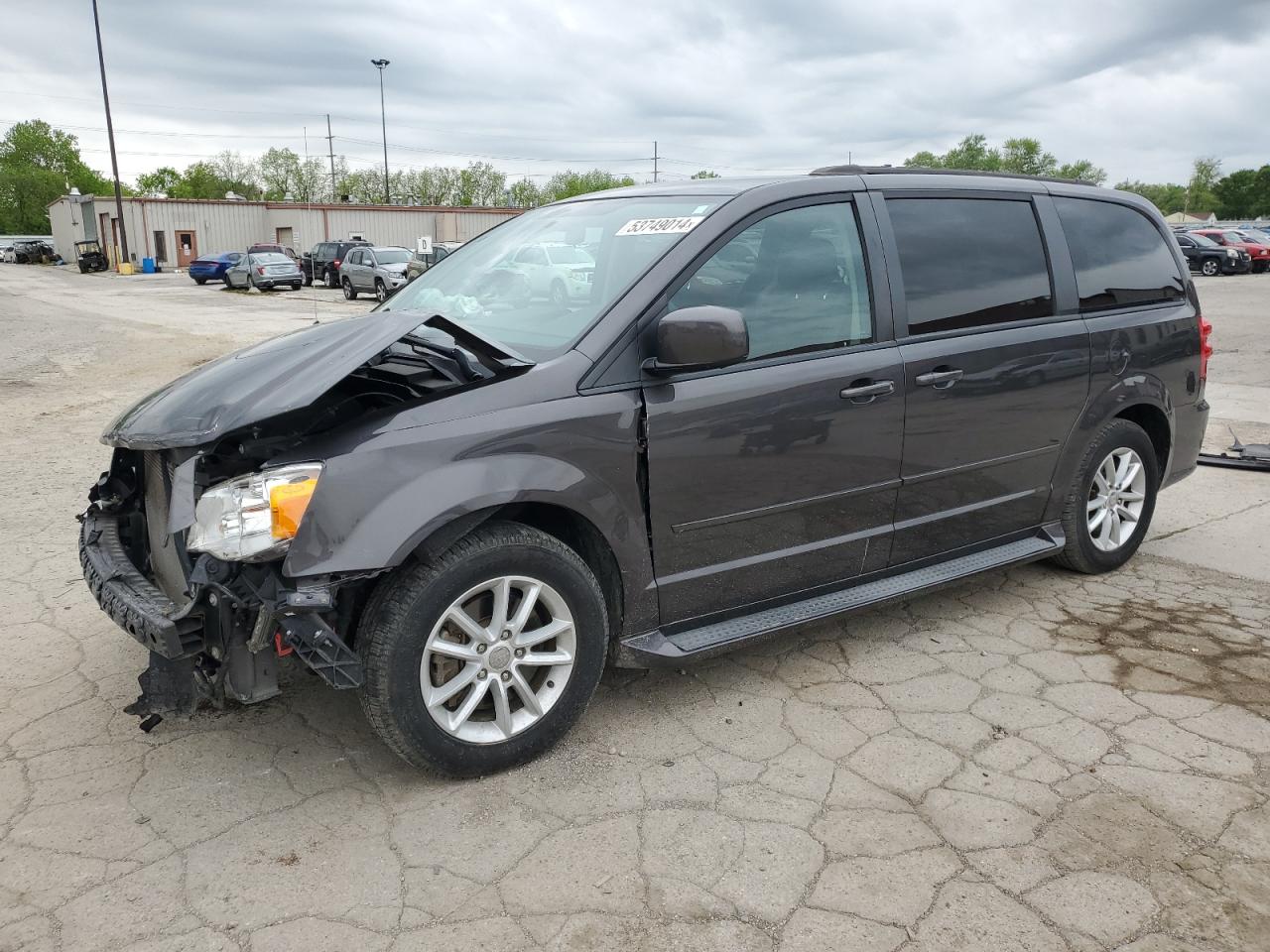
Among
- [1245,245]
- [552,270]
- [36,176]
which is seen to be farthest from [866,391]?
[36,176]

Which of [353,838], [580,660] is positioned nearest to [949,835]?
[580,660]

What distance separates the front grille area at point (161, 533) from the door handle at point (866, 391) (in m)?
2.24

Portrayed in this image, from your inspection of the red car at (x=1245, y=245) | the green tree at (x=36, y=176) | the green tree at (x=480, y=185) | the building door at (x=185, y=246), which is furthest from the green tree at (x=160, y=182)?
the red car at (x=1245, y=245)

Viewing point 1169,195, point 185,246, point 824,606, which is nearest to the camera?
point 824,606

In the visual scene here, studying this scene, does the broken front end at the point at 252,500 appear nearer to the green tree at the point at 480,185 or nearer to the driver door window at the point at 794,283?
the driver door window at the point at 794,283

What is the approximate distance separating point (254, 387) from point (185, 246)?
5627cm

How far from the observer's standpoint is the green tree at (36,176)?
10575 cm

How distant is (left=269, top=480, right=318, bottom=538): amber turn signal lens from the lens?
8.41ft

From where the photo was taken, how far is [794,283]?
136 inches

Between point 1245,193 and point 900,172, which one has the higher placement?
point 1245,193

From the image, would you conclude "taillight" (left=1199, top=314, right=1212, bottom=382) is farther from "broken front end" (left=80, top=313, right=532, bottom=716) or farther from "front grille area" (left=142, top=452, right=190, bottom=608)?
"front grille area" (left=142, top=452, right=190, bottom=608)

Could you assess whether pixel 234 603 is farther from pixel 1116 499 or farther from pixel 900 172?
pixel 1116 499

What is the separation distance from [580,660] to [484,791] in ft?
1.59

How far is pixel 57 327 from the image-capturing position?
1847 centimetres
